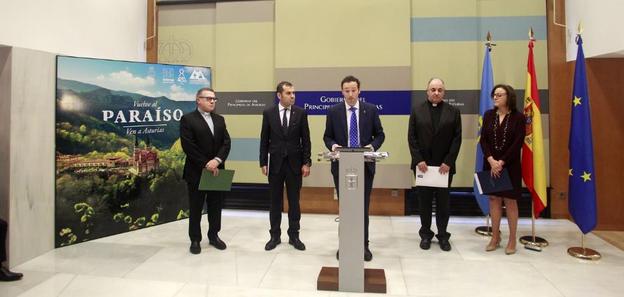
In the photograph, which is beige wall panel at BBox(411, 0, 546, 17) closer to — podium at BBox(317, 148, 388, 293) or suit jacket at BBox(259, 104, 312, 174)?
suit jacket at BBox(259, 104, 312, 174)

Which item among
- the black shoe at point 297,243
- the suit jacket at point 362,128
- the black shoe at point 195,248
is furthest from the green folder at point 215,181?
the suit jacket at point 362,128

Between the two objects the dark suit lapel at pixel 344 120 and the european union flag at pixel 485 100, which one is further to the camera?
the european union flag at pixel 485 100

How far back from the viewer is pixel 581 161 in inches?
159

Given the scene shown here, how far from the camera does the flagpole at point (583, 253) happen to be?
12.5ft

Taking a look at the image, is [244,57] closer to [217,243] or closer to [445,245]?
[217,243]

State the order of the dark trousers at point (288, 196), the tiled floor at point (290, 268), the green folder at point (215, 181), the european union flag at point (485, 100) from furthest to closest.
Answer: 1. the european union flag at point (485, 100)
2. the dark trousers at point (288, 196)
3. the green folder at point (215, 181)
4. the tiled floor at point (290, 268)

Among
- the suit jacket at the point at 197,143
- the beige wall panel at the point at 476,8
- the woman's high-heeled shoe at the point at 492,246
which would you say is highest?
Result: the beige wall panel at the point at 476,8

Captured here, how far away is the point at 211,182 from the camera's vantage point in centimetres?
389

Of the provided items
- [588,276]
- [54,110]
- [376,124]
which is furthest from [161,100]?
[588,276]

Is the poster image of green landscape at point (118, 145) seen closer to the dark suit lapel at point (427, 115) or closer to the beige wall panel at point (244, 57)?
the beige wall panel at point (244, 57)

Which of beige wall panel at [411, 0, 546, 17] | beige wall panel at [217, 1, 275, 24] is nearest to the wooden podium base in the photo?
beige wall panel at [411, 0, 546, 17]

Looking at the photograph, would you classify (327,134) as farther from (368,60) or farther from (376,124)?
(368,60)

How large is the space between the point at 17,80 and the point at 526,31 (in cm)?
571

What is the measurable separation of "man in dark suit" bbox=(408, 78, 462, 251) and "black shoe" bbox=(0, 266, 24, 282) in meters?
3.58
